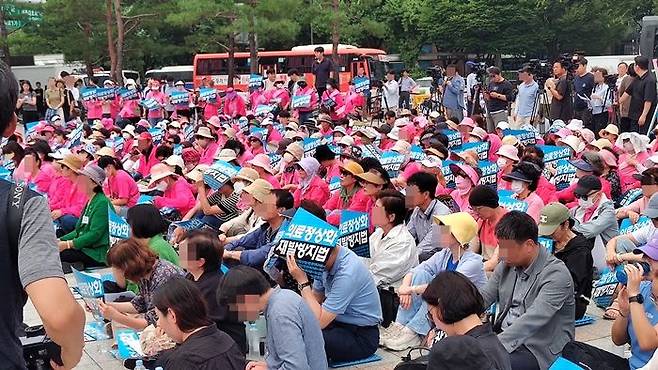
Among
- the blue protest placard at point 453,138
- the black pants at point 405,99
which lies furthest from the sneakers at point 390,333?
the black pants at point 405,99

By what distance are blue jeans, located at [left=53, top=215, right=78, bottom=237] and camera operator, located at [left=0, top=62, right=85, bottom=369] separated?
719 centimetres

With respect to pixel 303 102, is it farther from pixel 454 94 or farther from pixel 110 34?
pixel 110 34

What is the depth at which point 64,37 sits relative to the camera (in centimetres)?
3284

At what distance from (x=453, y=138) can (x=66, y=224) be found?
5.22m

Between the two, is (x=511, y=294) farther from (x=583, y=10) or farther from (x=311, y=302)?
(x=583, y=10)

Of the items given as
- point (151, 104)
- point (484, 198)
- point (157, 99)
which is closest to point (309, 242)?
point (484, 198)

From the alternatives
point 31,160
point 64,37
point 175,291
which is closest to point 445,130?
point 31,160

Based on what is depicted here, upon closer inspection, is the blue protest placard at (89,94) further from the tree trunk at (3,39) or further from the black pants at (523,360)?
the black pants at (523,360)

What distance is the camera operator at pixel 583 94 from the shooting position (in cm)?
1450

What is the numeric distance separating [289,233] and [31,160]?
6802mm

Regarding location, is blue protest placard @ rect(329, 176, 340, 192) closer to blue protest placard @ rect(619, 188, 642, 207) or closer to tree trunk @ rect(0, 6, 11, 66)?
blue protest placard @ rect(619, 188, 642, 207)

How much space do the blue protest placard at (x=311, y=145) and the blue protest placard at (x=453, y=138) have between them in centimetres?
181

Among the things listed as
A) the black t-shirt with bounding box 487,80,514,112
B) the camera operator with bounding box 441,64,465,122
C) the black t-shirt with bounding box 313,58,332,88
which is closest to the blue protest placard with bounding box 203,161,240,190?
the black t-shirt with bounding box 487,80,514,112

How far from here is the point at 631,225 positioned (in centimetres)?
682
